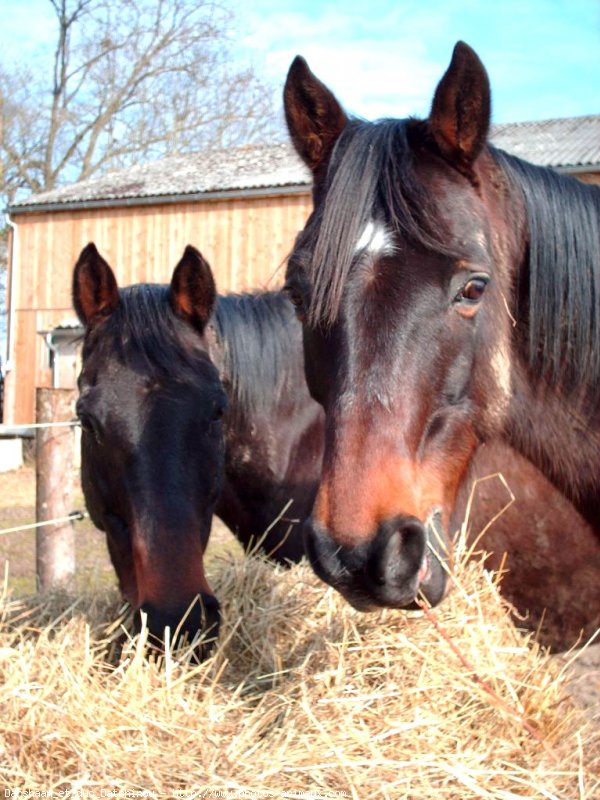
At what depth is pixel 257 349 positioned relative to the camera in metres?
4.67

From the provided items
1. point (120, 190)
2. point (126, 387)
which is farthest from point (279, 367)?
point (120, 190)

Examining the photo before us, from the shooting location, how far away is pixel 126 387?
3500 millimetres

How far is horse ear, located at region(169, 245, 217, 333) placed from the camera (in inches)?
156

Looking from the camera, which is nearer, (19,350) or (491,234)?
(491,234)

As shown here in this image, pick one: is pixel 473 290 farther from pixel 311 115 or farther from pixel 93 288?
pixel 93 288

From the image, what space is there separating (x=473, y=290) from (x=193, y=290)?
1.98 metres

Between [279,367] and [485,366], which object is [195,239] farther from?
[485,366]

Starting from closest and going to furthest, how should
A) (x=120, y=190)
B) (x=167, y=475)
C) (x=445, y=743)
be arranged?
(x=445, y=743)
(x=167, y=475)
(x=120, y=190)

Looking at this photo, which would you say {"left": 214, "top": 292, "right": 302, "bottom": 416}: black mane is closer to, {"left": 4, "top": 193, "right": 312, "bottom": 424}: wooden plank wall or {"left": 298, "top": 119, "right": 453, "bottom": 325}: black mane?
{"left": 298, "top": 119, "right": 453, "bottom": 325}: black mane

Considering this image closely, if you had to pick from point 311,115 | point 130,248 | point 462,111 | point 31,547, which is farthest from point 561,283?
point 130,248

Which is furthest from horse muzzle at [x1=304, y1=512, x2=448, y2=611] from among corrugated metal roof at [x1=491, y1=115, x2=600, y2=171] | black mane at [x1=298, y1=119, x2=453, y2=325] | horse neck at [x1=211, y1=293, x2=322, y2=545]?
corrugated metal roof at [x1=491, y1=115, x2=600, y2=171]

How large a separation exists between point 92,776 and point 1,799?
298 millimetres

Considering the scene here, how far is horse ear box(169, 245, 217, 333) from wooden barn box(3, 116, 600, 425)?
14464 millimetres

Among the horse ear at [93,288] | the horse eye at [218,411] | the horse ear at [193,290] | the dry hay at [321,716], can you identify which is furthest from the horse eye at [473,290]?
the horse ear at [93,288]
